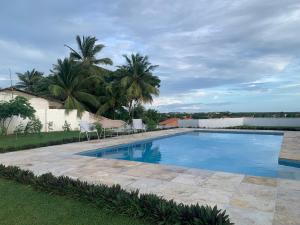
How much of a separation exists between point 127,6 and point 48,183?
8489 mm

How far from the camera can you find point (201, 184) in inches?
189

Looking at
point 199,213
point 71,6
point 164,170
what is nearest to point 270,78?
point 71,6

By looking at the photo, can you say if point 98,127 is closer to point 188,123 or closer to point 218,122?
point 188,123

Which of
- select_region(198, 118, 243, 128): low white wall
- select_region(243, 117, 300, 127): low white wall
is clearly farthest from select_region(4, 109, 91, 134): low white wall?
select_region(243, 117, 300, 127): low white wall

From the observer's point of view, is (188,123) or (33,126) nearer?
(33,126)

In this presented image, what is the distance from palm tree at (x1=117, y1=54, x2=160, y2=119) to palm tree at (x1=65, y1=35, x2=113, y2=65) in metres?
2.33

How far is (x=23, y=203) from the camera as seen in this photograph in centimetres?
400

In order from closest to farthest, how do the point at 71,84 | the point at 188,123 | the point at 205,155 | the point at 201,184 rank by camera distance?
the point at 201,184 < the point at 205,155 < the point at 71,84 < the point at 188,123

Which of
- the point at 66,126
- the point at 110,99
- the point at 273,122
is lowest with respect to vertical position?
the point at 273,122

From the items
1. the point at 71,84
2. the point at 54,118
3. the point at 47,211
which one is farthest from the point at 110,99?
the point at 47,211

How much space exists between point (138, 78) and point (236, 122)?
376 inches

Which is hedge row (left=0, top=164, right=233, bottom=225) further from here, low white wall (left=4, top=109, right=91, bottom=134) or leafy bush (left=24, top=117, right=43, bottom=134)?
low white wall (left=4, top=109, right=91, bottom=134)

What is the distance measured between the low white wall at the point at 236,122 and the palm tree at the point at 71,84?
8230 millimetres

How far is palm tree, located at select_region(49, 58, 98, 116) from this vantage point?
60.8ft
